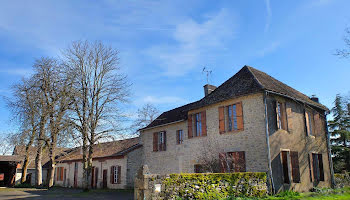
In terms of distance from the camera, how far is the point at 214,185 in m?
11.5

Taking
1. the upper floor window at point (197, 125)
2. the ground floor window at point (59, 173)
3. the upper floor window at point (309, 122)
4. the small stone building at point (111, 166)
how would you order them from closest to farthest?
1. the upper floor window at point (309, 122)
2. the upper floor window at point (197, 125)
3. the small stone building at point (111, 166)
4. the ground floor window at point (59, 173)

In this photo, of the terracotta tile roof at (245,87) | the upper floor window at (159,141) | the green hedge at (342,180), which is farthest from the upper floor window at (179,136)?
the green hedge at (342,180)

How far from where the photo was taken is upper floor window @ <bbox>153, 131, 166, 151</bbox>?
22.0 metres

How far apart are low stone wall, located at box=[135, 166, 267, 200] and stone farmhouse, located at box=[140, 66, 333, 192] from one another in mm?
1584

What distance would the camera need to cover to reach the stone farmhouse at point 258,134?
46.9 feet

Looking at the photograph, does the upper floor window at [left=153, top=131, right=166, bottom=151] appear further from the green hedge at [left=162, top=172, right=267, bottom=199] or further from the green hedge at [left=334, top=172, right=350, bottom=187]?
the green hedge at [left=334, top=172, right=350, bottom=187]

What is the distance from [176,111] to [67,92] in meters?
9.27

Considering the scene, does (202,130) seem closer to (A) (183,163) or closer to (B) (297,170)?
(A) (183,163)

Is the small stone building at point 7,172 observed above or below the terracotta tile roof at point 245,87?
below

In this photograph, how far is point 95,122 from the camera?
20.4 m

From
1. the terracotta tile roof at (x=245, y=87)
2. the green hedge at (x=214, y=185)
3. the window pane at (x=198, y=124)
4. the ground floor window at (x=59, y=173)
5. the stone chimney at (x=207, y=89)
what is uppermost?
the stone chimney at (x=207, y=89)

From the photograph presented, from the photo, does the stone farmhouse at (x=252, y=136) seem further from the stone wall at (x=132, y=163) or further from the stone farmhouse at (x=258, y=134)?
the stone wall at (x=132, y=163)

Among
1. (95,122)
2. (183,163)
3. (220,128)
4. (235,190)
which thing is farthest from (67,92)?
(235,190)

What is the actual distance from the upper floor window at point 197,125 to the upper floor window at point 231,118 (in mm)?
1487
